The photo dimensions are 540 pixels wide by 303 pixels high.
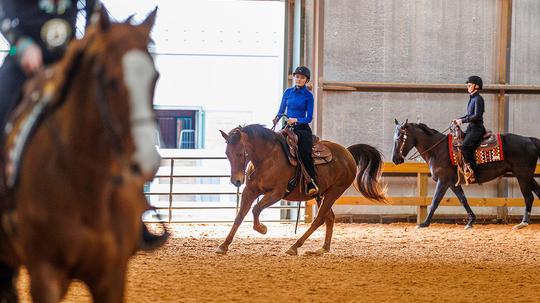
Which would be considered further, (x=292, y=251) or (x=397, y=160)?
(x=397, y=160)

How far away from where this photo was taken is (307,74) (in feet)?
35.4

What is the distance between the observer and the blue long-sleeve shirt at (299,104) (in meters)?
10.7

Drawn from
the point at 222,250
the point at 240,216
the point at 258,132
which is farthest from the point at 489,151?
the point at 222,250

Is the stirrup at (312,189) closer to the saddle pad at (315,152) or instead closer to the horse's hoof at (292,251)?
the saddle pad at (315,152)

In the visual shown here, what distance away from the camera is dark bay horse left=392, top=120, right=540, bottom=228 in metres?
15.2

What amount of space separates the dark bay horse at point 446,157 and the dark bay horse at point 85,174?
12.2m

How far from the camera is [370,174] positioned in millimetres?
11703

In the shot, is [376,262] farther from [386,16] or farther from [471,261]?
[386,16]

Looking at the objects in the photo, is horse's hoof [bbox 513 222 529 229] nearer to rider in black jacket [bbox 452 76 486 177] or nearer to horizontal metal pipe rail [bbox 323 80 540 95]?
rider in black jacket [bbox 452 76 486 177]

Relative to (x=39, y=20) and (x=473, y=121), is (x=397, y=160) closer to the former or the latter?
(x=473, y=121)

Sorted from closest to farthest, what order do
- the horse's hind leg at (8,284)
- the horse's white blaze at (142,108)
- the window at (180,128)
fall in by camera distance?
1. the horse's white blaze at (142,108)
2. the horse's hind leg at (8,284)
3. the window at (180,128)

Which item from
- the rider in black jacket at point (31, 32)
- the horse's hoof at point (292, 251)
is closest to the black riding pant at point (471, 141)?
the horse's hoof at point (292, 251)

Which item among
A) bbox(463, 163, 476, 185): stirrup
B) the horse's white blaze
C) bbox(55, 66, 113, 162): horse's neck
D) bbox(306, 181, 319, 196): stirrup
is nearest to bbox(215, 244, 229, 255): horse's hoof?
bbox(306, 181, 319, 196): stirrup

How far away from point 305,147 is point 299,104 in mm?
582
